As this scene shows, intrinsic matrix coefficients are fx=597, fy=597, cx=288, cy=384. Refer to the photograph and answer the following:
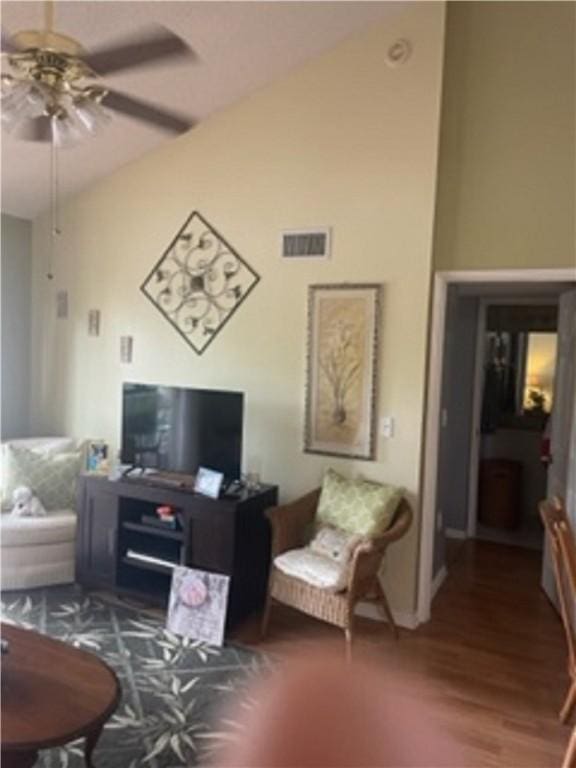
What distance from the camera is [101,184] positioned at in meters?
4.41

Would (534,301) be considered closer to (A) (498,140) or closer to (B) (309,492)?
(A) (498,140)

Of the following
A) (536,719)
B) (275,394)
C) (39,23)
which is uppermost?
(39,23)

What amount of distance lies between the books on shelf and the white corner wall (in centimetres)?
165

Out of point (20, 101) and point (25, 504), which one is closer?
point (20, 101)

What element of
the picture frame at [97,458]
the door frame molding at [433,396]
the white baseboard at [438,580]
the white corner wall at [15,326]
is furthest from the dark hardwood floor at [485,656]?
the white corner wall at [15,326]

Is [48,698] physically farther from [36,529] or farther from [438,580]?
[438,580]

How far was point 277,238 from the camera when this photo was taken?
3.82 meters

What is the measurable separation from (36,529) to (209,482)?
3.90ft

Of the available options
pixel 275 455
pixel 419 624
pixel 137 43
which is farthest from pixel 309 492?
pixel 137 43

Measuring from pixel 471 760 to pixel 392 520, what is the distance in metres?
1.21

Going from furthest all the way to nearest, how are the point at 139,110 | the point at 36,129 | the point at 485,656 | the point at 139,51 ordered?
the point at 485,656, the point at 139,110, the point at 36,129, the point at 139,51

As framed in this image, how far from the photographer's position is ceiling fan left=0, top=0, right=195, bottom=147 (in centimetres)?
205

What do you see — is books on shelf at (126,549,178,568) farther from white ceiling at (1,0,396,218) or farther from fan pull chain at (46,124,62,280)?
white ceiling at (1,0,396,218)

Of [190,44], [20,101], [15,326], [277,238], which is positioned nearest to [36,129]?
[20,101]
